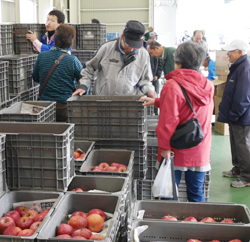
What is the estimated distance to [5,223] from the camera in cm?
191

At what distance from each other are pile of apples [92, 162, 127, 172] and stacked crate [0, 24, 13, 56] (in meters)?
2.40

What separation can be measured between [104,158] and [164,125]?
2.10 feet

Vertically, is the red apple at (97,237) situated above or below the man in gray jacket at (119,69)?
below

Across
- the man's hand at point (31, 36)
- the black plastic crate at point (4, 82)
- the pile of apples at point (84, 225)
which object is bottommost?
the pile of apples at point (84, 225)

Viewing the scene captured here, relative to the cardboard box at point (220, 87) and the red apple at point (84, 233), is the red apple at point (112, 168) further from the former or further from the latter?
the cardboard box at point (220, 87)

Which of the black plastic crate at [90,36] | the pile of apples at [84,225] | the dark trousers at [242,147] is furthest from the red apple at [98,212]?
the black plastic crate at [90,36]

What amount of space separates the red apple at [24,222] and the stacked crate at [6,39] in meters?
2.98

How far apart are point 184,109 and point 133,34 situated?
0.88 meters

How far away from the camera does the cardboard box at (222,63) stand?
6.82 metres

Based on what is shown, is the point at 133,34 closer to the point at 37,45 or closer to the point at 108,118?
the point at 108,118

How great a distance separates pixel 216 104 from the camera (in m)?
7.20

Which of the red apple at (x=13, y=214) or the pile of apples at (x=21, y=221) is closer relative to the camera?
the pile of apples at (x=21, y=221)

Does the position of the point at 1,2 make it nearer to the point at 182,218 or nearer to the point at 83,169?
the point at 83,169

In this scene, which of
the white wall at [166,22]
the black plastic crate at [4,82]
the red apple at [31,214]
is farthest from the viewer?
the white wall at [166,22]
